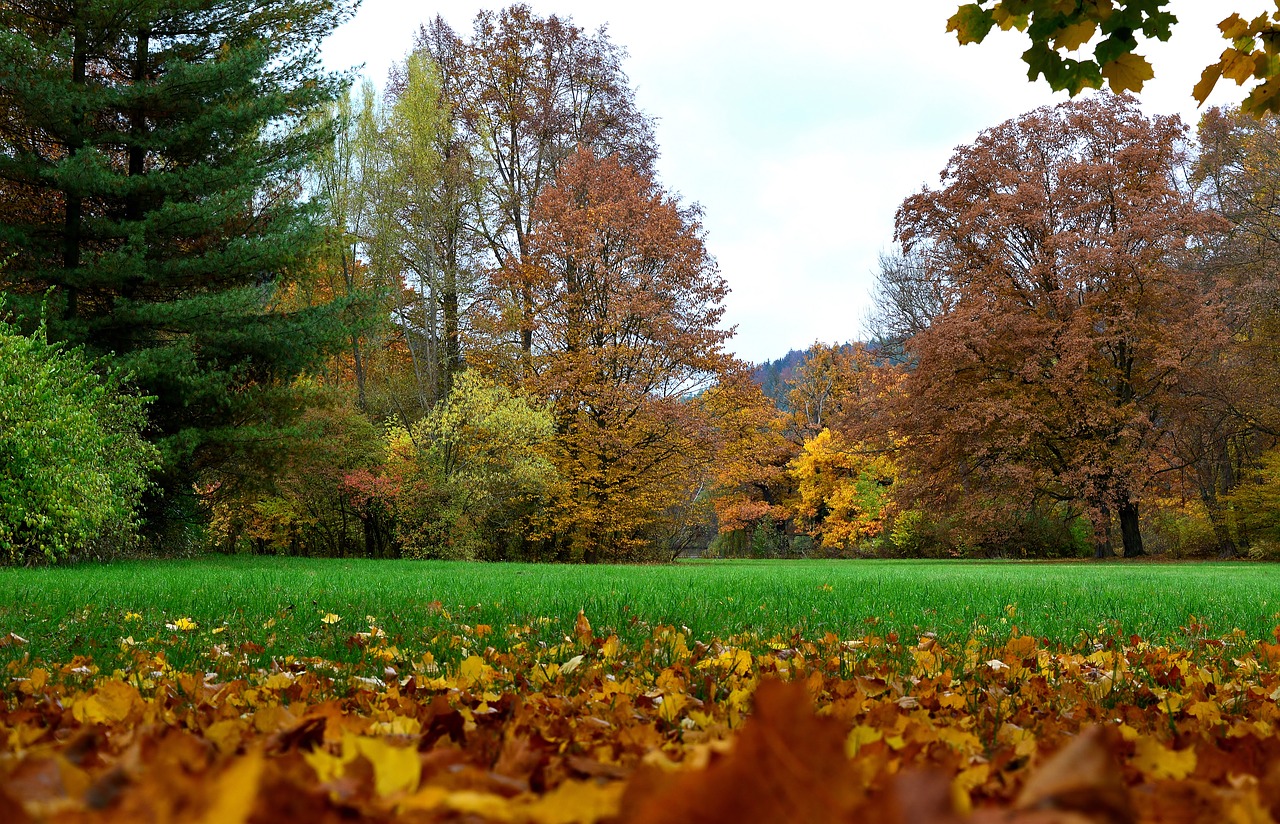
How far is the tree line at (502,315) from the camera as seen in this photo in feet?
43.5

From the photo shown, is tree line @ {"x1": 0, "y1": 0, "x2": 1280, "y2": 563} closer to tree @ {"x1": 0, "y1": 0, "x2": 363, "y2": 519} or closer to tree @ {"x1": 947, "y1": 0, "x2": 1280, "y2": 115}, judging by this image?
tree @ {"x1": 0, "y1": 0, "x2": 363, "y2": 519}

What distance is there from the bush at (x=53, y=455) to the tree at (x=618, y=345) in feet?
28.9

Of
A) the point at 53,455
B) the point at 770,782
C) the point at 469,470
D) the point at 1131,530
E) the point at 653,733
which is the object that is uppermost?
the point at 53,455

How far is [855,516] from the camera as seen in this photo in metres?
26.1

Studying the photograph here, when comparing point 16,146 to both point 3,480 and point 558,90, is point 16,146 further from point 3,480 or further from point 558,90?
point 558,90

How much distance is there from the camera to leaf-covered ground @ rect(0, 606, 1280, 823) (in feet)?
1.76

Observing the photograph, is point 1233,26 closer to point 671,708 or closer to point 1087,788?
point 671,708

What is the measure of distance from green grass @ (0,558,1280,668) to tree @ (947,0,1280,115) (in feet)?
8.48

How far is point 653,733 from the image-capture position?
1.46m

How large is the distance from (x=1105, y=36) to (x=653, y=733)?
2867 millimetres

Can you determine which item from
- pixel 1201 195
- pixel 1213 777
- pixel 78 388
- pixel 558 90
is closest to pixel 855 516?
pixel 1201 195

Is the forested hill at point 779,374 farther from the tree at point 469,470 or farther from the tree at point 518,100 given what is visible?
the tree at point 518,100

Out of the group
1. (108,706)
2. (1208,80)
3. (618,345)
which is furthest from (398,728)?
(618,345)

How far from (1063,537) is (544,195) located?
52.3 feet
